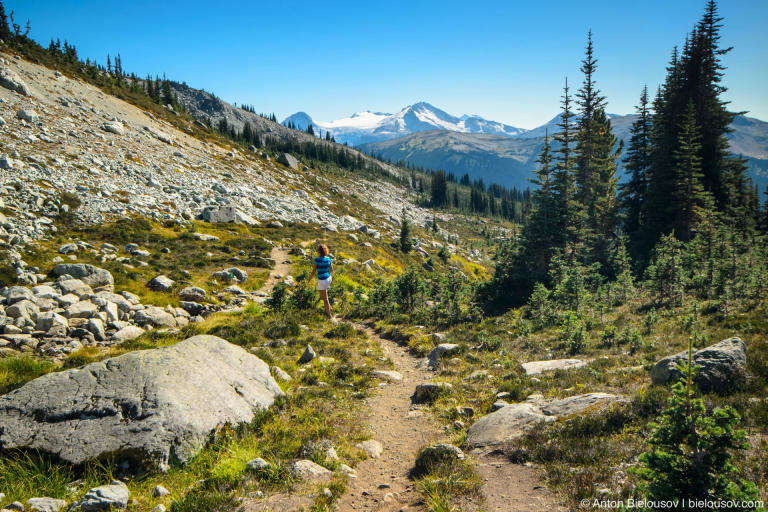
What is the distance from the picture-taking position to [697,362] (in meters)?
6.38

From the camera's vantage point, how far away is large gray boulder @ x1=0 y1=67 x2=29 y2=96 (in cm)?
3422

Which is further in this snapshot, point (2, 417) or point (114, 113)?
point (114, 113)

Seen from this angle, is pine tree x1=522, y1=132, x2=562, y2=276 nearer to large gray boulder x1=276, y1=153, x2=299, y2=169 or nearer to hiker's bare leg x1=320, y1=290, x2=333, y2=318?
hiker's bare leg x1=320, y1=290, x2=333, y2=318

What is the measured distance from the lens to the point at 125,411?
203 inches

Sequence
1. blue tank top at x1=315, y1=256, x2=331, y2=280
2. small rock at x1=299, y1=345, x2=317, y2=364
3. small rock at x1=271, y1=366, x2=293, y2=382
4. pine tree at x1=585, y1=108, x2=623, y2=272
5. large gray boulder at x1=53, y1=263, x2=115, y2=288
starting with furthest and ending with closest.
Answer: pine tree at x1=585, y1=108, x2=623, y2=272, blue tank top at x1=315, y1=256, x2=331, y2=280, large gray boulder at x1=53, y1=263, x2=115, y2=288, small rock at x1=299, y1=345, x2=317, y2=364, small rock at x1=271, y1=366, x2=293, y2=382

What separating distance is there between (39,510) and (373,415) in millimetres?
5061

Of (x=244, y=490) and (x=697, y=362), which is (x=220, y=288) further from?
(x=697, y=362)

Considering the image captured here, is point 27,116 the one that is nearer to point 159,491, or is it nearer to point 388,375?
point 388,375

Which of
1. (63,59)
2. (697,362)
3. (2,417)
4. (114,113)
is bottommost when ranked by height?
(2,417)

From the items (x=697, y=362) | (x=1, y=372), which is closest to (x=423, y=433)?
(x=697, y=362)

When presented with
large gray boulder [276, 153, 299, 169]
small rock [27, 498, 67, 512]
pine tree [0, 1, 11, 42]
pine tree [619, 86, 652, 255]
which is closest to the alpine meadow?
small rock [27, 498, 67, 512]

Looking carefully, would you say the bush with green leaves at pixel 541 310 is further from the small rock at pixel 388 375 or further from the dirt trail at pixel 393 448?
the small rock at pixel 388 375

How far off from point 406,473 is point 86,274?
13841mm

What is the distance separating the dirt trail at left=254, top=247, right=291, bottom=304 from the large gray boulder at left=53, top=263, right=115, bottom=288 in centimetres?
558
